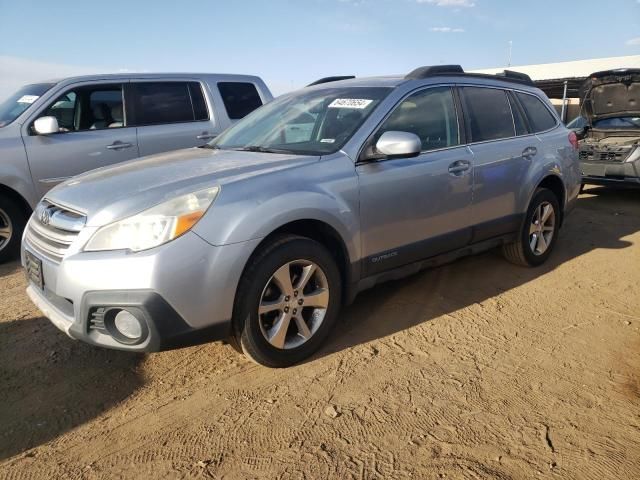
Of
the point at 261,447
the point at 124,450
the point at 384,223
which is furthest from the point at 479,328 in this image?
the point at 124,450

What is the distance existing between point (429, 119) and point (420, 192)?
2.06ft

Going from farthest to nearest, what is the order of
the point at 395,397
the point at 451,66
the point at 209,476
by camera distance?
the point at 451,66
the point at 395,397
the point at 209,476

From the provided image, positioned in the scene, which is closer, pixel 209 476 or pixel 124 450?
pixel 209 476

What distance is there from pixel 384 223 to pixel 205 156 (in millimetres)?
1331

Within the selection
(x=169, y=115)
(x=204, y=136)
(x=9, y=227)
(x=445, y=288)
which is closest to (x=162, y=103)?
(x=169, y=115)

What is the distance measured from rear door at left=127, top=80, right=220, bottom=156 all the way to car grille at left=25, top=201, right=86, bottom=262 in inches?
116

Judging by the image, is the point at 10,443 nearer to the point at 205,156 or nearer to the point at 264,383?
the point at 264,383

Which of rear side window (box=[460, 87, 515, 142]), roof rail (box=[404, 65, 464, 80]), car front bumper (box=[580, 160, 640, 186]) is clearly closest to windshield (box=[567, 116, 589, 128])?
car front bumper (box=[580, 160, 640, 186])

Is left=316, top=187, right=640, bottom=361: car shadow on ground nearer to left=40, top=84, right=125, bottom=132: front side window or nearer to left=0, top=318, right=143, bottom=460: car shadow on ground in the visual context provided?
left=0, top=318, right=143, bottom=460: car shadow on ground

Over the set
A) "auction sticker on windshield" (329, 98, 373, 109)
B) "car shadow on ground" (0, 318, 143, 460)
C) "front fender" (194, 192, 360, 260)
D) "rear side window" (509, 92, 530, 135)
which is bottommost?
"car shadow on ground" (0, 318, 143, 460)

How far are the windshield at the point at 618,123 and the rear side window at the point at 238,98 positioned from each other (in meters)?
6.28

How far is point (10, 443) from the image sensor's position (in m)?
2.36

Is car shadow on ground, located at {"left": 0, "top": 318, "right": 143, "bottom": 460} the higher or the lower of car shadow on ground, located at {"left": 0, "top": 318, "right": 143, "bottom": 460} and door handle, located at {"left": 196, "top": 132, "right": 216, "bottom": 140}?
the lower

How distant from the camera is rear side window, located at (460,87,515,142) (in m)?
4.06
